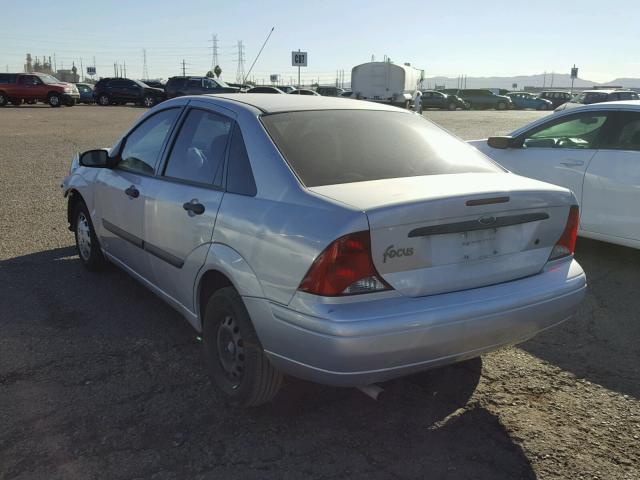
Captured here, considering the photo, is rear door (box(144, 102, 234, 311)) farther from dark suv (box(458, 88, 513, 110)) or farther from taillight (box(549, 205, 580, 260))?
dark suv (box(458, 88, 513, 110))

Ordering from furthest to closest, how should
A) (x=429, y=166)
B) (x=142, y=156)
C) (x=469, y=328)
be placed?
(x=142, y=156) → (x=429, y=166) → (x=469, y=328)

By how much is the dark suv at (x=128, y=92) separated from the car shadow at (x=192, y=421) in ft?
118

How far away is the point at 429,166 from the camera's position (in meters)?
3.21

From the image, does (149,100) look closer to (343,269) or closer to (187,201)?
(187,201)

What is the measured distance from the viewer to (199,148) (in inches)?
140

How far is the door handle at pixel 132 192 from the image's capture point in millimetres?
3967

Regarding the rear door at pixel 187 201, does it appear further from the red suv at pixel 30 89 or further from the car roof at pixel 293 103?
the red suv at pixel 30 89

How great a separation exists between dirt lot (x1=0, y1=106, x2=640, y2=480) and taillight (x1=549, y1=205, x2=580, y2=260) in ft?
2.56

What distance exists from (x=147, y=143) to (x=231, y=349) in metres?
1.82

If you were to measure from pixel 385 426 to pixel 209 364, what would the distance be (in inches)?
39.2

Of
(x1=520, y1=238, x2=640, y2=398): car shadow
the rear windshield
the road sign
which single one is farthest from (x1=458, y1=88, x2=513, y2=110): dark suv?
the rear windshield

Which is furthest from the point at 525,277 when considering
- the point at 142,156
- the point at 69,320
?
the point at 69,320

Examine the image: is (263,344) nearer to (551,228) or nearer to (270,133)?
(270,133)

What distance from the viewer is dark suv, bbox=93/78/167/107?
1485 inches
